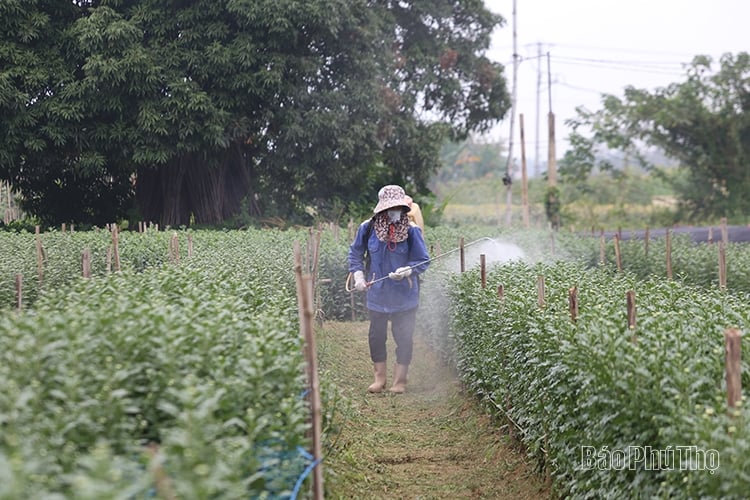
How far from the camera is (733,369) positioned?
4.01m

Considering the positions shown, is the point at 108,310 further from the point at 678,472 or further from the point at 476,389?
the point at 476,389

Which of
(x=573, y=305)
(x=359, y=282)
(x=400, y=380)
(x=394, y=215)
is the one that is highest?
(x=394, y=215)

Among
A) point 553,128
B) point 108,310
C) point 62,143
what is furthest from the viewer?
point 553,128

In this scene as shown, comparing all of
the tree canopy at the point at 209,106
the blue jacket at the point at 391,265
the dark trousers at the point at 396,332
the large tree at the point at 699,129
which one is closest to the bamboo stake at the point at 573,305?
the blue jacket at the point at 391,265

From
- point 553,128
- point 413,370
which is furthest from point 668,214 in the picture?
point 413,370

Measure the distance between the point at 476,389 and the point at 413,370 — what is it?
3.11 m

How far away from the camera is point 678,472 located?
161 inches

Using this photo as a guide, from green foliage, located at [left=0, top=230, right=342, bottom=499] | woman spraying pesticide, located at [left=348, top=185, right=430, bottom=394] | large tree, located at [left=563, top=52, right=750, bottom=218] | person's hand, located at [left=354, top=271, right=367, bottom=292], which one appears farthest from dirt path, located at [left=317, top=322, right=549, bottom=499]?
large tree, located at [left=563, top=52, right=750, bottom=218]

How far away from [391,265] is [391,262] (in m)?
0.03

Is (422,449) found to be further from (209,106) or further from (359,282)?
(209,106)

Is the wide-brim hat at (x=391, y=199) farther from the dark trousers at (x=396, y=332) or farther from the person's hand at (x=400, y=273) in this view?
the dark trousers at (x=396, y=332)

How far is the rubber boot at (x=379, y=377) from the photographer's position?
10.1 meters

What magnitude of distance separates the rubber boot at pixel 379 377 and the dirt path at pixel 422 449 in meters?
0.08

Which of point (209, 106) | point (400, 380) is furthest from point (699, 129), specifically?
point (400, 380)
